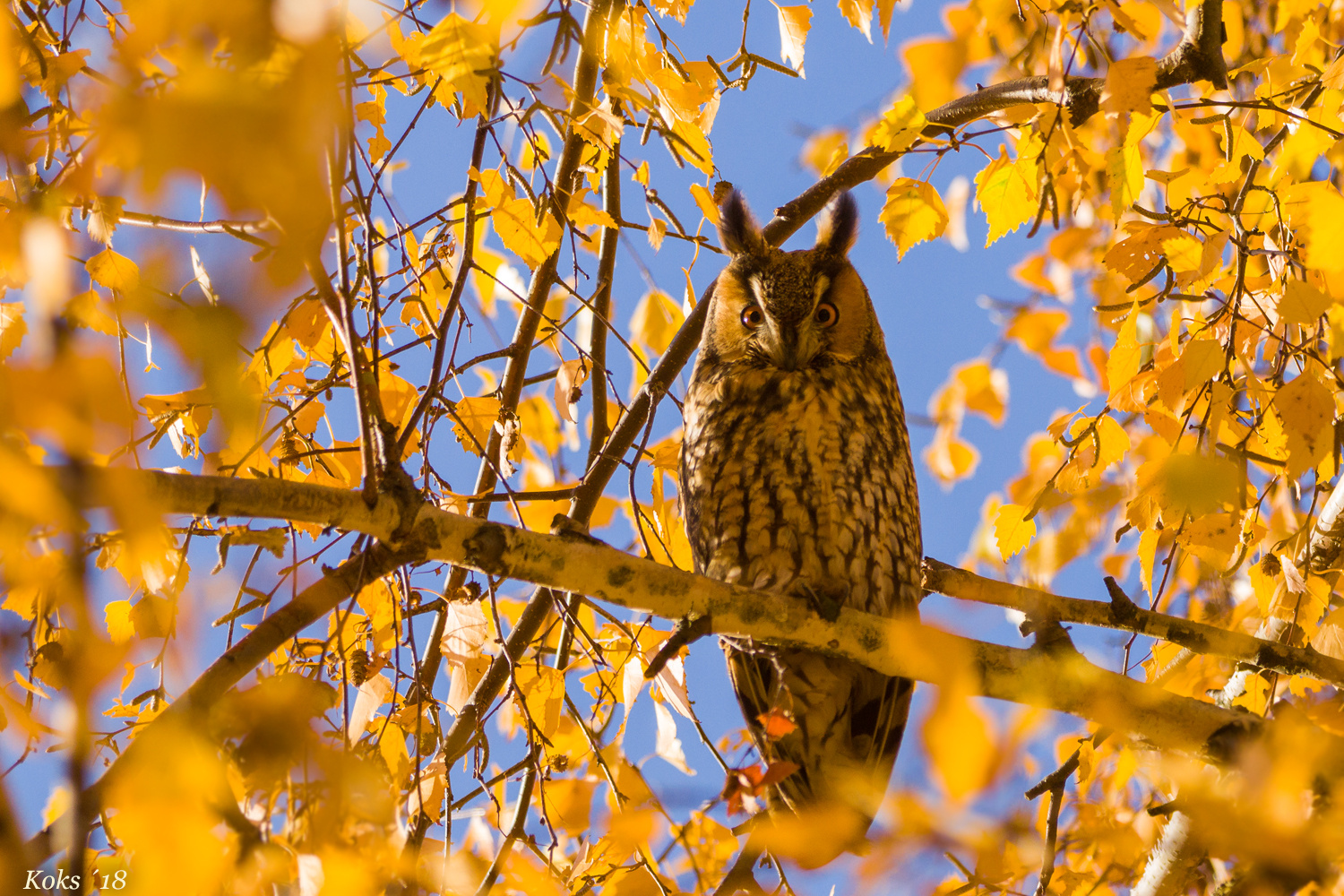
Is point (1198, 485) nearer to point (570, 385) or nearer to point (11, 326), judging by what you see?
point (570, 385)

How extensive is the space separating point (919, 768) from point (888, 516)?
3.95 feet

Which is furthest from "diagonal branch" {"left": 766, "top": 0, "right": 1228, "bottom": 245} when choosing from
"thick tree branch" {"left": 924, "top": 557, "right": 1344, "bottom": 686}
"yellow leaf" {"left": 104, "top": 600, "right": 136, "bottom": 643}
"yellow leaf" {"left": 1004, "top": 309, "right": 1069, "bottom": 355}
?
"yellow leaf" {"left": 104, "top": 600, "right": 136, "bottom": 643}

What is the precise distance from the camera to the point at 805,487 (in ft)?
6.95

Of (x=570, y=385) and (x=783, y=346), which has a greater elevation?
(x=783, y=346)

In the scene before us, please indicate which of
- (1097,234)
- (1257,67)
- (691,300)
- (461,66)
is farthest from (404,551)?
(1097,234)

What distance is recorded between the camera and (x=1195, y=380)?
5.04ft

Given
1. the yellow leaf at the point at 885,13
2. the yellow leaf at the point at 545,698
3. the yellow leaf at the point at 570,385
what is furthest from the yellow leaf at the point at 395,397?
the yellow leaf at the point at 885,13

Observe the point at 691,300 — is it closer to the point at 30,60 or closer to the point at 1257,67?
the point at 1257,67

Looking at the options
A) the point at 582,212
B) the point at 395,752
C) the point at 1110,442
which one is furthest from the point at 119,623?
the point at 1110,442

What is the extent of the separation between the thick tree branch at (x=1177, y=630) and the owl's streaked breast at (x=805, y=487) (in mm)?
293

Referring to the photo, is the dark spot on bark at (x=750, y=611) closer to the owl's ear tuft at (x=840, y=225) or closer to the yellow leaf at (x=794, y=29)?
the yellow leaf at (x=794, y=29)

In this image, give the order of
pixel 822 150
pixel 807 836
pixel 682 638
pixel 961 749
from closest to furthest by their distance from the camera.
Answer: pixel 961 749 < pixel 807 836 < pixel 682 638 < pixel 822 150

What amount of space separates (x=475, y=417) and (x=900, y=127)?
40.1 inches

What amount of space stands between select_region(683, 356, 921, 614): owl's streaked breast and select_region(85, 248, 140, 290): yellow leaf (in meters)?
1.22
